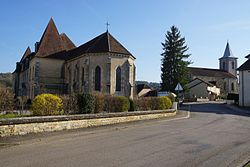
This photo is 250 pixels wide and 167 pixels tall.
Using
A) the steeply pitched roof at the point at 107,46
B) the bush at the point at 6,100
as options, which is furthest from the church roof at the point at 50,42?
the bush at the point at 6,100

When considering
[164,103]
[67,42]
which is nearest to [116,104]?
[164,103]

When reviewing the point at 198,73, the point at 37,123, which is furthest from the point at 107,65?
the point at 198,73

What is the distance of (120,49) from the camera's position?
120ft

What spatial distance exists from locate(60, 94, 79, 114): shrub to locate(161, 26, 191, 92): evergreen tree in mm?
36093

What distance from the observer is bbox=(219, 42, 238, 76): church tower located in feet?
314

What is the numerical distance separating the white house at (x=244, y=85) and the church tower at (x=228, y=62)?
2334 inches

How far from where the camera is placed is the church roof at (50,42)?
4350 cm

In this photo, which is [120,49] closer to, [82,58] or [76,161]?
[82,58]

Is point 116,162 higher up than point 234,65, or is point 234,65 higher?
point 234,65

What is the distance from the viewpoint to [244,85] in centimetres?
3856

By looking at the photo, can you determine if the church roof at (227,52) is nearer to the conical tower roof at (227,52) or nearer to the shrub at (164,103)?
the conical tower roof at (227,52)

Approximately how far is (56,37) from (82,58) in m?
11.4

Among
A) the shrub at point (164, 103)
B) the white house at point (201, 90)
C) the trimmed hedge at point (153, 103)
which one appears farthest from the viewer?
the white house at point (201, 90)

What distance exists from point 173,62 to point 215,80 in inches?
1389
